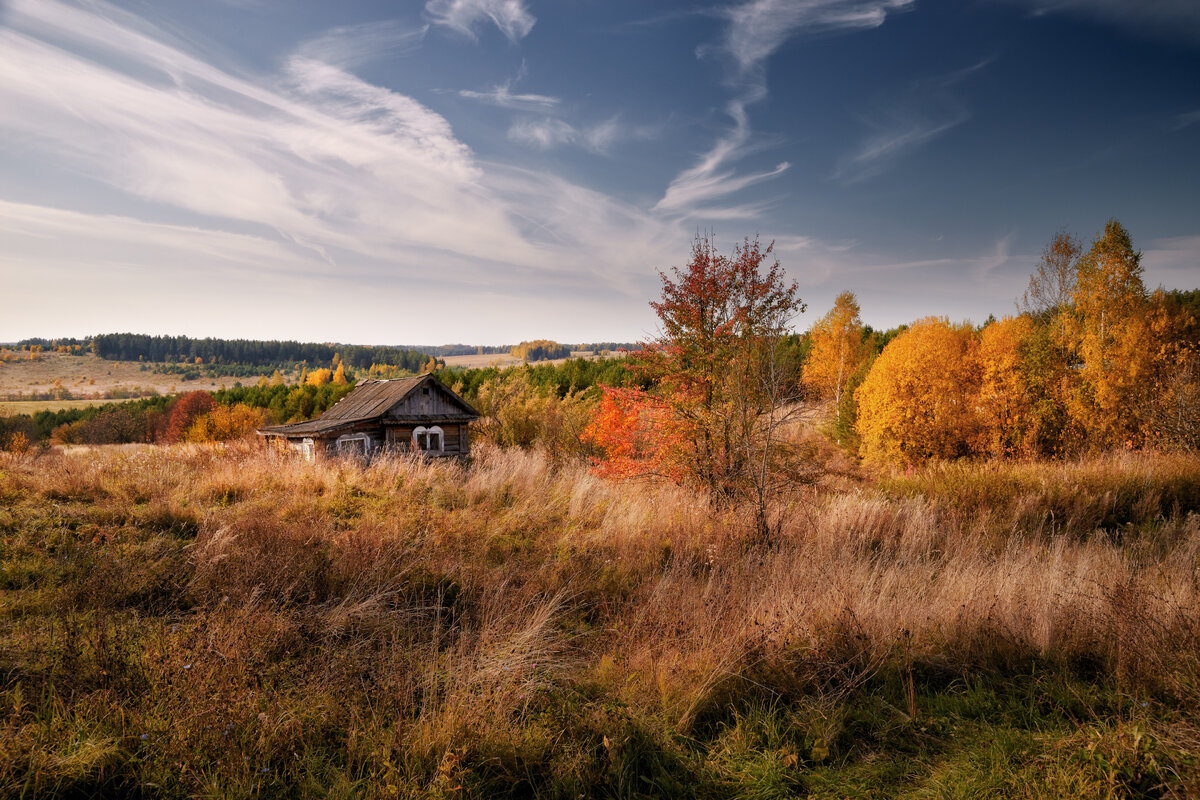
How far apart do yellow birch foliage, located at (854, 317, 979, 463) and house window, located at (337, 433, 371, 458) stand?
723 inches

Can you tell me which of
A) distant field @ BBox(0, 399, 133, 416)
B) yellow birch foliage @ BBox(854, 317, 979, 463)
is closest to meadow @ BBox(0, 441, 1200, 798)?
yellow birch foliage @ BBox(854, 317, 979, 463)

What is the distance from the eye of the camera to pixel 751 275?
9.98m

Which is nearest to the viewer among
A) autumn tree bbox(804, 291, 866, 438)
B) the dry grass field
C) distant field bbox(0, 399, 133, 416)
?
autumn tree bbox(804, 291, 866, 438)

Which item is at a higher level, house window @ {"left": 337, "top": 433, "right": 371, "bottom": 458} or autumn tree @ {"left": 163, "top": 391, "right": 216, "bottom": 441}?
house window @ {"left": 337, "top": 433, "right": 371, "bottom": 458}

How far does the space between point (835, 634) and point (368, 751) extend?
347 centimetres

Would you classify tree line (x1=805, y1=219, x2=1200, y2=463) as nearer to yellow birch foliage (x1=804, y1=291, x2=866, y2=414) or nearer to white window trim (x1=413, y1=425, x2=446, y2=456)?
yellow birch foliage (x1=804, y1=291, x2=866, y2=414)

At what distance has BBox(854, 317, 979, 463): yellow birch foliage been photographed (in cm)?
1823

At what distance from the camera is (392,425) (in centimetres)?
1739

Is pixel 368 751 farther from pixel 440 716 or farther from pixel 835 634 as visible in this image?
pixel 835 634

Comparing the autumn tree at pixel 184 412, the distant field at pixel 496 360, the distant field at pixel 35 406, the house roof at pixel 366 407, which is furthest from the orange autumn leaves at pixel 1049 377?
the distant field at pixel 35 406

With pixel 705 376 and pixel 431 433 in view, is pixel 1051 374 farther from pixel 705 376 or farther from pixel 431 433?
pixel 431 433

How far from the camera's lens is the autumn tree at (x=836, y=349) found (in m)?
31.5

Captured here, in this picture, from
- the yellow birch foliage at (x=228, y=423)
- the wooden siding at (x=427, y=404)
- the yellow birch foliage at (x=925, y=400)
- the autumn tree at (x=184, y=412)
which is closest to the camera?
the wooden siding at (x=427, y=404)

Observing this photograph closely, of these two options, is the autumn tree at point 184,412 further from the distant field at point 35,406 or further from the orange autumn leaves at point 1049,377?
the orange autumn leaves at point 1049,377
